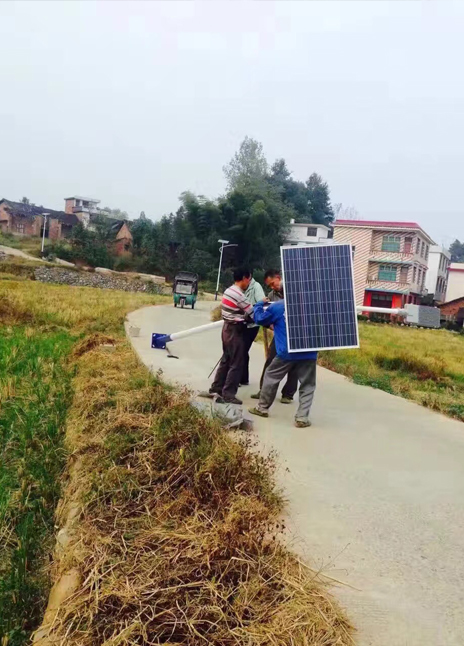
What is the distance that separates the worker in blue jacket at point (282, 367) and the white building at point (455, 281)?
183ft

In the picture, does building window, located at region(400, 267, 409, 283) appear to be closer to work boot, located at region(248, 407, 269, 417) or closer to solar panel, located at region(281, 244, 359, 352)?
solar panel, located at region(281, 244, 359, 352)

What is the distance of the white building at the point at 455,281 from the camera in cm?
5703

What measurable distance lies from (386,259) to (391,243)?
1.39m

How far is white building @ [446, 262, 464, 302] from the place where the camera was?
187ft

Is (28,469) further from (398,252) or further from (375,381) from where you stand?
(398,252)

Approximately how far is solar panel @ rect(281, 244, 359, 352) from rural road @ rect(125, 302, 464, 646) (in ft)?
3.27

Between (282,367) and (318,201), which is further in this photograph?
(318,201)

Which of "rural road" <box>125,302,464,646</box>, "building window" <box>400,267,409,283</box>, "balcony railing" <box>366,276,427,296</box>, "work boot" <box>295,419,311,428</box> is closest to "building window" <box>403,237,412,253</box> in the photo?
"building window" <box>400,267,409,283</box>

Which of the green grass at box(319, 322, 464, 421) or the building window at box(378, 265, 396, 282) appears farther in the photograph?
the building window at box(378, 265, 396, 282)

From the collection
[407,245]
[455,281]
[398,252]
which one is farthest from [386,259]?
[455,281]

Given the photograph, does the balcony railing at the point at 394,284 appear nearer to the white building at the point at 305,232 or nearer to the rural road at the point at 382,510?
the white building at the point at 305,232

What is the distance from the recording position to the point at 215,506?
295 cm

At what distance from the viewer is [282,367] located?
221 inches

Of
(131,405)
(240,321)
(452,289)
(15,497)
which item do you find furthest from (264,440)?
(452,289)
